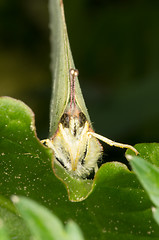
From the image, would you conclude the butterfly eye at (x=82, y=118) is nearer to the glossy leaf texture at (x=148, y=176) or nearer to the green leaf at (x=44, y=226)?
the glossy leaf texture at (x=148, y=176)

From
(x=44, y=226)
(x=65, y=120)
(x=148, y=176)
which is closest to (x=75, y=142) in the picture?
(x=65, y=120)

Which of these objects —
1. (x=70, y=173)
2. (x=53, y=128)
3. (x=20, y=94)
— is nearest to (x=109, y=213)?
(x=70, y=173)

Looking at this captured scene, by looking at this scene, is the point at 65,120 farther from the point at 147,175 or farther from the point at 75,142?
the point at 147,175

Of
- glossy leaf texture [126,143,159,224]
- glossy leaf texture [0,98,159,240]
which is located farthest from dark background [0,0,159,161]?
glossy leaf texture [126,143,159,224]

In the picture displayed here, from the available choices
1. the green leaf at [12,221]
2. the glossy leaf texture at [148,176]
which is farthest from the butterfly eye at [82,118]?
the glossy leaf texture at [148,176]

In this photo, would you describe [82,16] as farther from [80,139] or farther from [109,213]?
[109,213]
